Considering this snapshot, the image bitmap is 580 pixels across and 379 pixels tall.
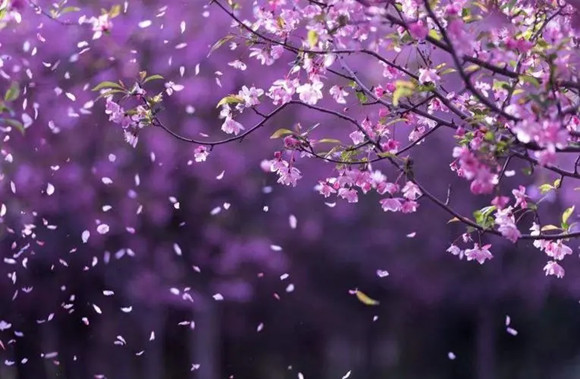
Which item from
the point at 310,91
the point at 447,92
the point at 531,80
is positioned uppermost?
the point at 531,80

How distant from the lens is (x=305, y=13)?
385 centimetres

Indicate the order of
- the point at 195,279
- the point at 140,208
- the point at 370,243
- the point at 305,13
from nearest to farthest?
1. the point at 305,13
2. the point at 140,208
3. the point at 195,279
4. the point at 370,243

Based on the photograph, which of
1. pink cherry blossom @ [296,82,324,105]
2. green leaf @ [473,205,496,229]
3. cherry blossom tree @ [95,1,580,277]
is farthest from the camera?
pink cherry blossom @ [296,82,324,105]

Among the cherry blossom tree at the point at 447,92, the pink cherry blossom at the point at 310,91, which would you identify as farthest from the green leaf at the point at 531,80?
the pink cherry blossom at the point at 310,91

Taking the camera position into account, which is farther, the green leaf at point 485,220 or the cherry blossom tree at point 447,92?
the green leaf at point 485,220

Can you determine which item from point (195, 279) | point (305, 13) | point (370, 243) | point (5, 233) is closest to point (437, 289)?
point (370, 243)

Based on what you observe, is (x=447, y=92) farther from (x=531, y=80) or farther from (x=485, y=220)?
(x=531, y=80)

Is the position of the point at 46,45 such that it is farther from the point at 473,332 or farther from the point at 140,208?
the point at 473,332

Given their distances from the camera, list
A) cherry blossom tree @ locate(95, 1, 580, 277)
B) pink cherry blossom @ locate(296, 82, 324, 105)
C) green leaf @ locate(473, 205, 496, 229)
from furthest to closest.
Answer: pink cherry blossom @ locate(296, 82, 324, 105)
green leaf @ locate(473, 205, 496, 229)
cherry blossom tree @ locate(95, 1, 580, 277)

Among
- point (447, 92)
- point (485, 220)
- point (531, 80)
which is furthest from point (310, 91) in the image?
point (531, 80)

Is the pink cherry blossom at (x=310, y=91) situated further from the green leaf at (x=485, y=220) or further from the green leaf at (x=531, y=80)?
the green leaf at (x=531, y=80)

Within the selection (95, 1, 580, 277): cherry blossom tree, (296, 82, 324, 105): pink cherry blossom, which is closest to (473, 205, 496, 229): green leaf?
(95, 1, 580, 277): cherry blossom tree

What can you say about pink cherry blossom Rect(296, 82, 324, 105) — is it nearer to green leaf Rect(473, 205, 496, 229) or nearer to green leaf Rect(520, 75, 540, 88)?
green leaf Rect(473, 205, 496, 229)

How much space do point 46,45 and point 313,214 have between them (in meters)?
3.65
